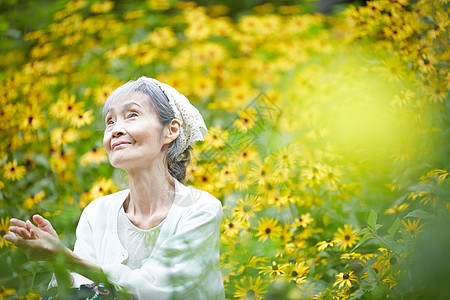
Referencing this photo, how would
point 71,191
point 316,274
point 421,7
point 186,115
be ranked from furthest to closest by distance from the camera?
point 71,191 < point 421,7 < point 316,274 < point 186,115

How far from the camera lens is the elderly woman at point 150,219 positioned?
1.26 m

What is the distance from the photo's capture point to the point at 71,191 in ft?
7.41

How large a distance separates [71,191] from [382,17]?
1506 millimetres

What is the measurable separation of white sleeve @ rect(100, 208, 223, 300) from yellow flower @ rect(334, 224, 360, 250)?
594 mm

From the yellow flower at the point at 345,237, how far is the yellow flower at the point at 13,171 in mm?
1326

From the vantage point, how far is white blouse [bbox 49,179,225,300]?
126cm

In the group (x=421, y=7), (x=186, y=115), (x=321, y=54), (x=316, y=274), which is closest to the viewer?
(x=186, y=115)

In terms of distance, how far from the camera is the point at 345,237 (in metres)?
1.85

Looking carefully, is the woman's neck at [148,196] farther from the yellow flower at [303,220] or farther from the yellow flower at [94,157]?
the yellow flower at [94,157]

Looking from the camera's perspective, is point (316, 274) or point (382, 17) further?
point (382, 17)

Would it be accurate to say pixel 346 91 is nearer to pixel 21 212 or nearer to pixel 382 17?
pixel 382 17

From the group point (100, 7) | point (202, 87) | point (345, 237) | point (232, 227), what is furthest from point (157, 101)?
point (100, 7)

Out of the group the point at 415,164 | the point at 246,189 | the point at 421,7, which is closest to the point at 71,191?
the point at 246,189

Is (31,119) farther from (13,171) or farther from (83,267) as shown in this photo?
(83,267)
